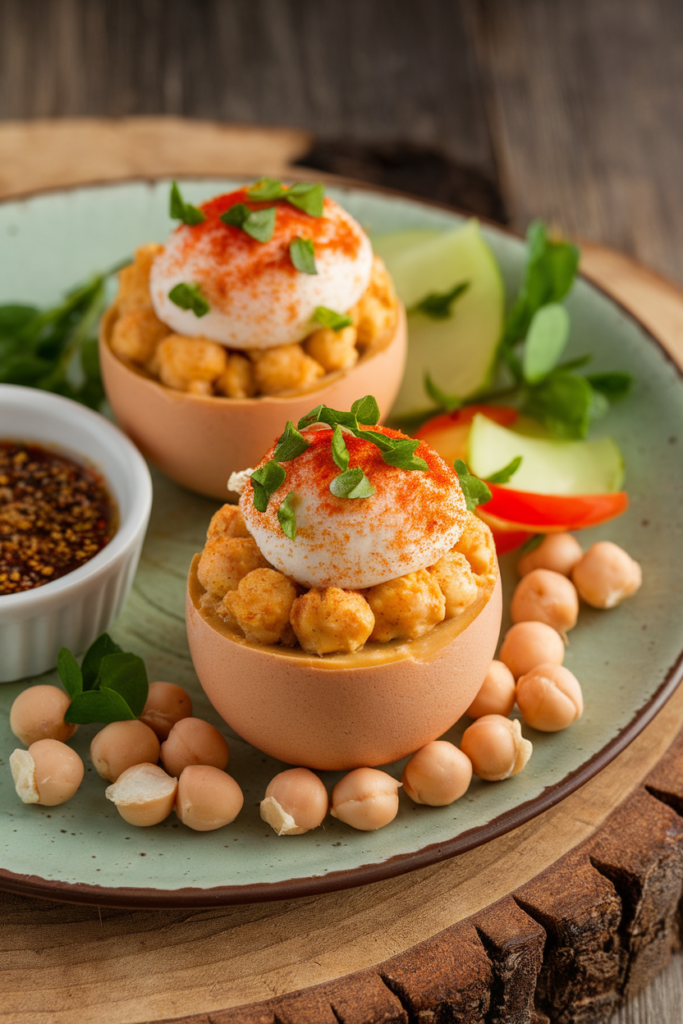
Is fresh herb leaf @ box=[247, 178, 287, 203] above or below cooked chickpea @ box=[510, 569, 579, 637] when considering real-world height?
above

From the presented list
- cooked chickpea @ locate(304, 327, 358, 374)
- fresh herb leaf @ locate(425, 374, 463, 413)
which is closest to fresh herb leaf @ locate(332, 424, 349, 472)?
cooked chickpea @ locate(304, 327, 358, 374)

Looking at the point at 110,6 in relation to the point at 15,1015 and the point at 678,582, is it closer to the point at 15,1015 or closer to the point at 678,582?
the point at 678,582

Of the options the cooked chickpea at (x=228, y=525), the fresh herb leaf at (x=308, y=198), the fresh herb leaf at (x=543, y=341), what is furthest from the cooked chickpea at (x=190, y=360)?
the fresh herb leaf at (x=543, y=341)

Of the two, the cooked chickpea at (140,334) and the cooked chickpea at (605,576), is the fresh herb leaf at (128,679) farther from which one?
the cooked chickpea at (605,576)

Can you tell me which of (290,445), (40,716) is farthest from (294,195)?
(40,716)

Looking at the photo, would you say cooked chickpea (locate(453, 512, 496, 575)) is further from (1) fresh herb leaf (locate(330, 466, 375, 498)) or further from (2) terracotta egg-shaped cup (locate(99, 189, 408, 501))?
(2) terracotta egg-shaped cup (locate(99, 189, 408, 501))

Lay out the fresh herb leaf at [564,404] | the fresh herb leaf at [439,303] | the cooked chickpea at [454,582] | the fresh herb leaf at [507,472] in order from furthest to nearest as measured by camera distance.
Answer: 1. the fresh herb leaf at [439,303]
2. the fresh herb leaf at [564,404]
3. the fresh herb leaf at [507,472]
4. the cooked chickpea at [454,582]

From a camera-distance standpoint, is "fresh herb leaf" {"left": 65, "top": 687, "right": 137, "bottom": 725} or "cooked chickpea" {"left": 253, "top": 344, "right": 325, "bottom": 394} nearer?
"fresh herb leaf" {"left": 65, "top": 687, "right": 137, "bottom": 725}

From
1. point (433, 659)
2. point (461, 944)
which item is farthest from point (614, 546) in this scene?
point (461, 944)
